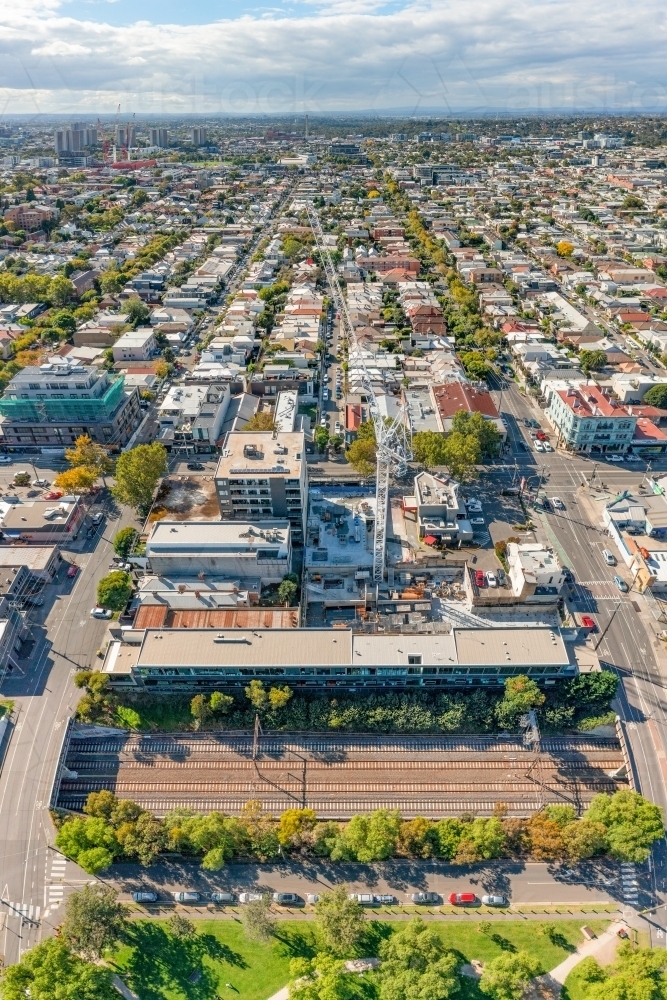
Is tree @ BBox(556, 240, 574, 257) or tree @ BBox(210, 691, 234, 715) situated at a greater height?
tree @ BBox(556, 240, 574, 257)

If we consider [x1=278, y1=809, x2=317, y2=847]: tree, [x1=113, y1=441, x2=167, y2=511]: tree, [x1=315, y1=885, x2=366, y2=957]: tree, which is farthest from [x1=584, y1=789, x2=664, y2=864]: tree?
[x1=113, y1=441, x2=167, y2=511]: tree

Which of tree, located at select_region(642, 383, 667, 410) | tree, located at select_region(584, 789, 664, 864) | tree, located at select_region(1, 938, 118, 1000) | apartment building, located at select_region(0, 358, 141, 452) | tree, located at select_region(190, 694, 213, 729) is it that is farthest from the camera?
tree, located at select_region(642, 383, 667, 410)

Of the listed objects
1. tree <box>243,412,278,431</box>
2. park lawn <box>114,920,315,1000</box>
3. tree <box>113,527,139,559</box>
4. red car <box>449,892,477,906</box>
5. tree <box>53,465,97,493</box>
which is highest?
tree <box>243,412,278,431</box>

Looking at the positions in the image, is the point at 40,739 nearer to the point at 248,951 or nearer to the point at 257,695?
the point at 257,695

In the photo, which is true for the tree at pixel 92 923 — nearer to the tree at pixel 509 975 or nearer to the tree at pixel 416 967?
the tree at pixel 416 967

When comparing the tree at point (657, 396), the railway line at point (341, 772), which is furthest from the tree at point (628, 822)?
the tree at point (657, 396)

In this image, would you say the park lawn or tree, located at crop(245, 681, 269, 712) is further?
tree, located at crop(245, 681, 269, 712)

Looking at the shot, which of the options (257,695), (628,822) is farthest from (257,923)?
(628,822)

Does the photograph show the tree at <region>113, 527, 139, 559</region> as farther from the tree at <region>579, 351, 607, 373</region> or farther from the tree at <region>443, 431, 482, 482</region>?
the tree at <region>579, 351, 607, 373</region>
